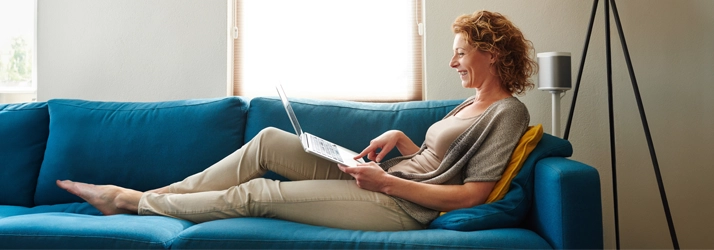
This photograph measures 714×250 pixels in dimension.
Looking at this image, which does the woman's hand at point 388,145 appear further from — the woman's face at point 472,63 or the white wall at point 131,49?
the white wall at point 131,49

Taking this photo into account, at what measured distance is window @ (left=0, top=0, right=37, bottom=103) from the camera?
10.7 ft

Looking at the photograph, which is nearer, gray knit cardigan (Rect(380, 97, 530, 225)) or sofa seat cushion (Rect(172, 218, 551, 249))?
sofa seat cushion (Rect(172, 218, 551, 249))

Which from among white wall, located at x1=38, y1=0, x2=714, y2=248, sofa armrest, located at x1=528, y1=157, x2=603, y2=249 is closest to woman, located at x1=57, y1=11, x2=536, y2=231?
sofa armrest, located at x1=528, y1=157, x2=603, y2=249

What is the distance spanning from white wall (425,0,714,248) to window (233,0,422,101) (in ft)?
0.58

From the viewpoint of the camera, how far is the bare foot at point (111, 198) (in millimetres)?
2023

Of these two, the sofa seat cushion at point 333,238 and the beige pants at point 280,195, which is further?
the beige pants at point 280,195

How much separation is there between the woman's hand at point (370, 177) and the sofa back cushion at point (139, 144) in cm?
73

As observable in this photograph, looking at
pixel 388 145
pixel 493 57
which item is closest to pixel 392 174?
pixel 388 145

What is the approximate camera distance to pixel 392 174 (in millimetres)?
2000

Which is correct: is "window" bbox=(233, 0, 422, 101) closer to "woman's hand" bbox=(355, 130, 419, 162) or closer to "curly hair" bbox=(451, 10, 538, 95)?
"woman's hand" bbox=(355, 130, 419, 162)

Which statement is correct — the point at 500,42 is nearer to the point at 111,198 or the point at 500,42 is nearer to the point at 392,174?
the point at 392,174

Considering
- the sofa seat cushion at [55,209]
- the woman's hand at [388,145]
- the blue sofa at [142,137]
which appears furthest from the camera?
the blue sofa at [142,137]

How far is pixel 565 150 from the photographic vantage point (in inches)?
76.2

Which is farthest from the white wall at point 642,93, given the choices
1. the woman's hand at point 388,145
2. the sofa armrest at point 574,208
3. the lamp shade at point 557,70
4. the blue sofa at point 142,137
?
the sofa armrest at point 574,208
